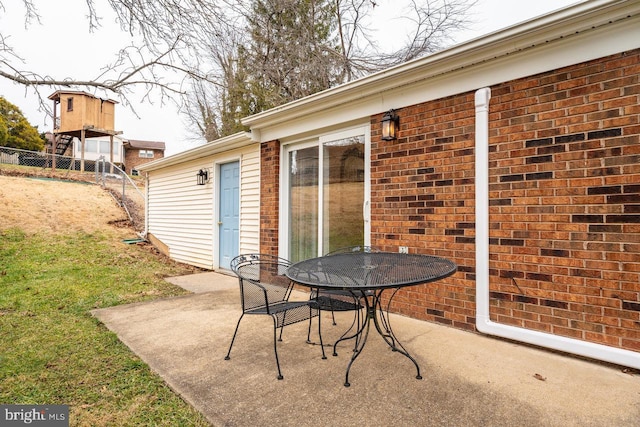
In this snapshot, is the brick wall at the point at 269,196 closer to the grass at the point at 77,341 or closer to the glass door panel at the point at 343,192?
the glass door panel at the point at 343,192

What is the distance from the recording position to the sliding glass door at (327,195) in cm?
420

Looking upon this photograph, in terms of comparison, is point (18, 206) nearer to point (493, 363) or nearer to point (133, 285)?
point (133, 285)

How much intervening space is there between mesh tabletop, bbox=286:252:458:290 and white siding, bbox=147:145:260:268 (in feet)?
10.1

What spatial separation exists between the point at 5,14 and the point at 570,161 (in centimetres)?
618

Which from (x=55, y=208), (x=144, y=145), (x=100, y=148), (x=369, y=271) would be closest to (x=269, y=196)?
(x=369, y=271)

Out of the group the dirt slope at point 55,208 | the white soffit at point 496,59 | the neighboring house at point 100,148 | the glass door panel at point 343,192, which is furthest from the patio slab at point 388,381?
the neighboring house at point 100,148

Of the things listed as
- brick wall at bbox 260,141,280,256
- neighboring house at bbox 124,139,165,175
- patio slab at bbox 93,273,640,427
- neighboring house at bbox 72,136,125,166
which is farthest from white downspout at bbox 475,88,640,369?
neighboring house at bbox 124,139,165,175

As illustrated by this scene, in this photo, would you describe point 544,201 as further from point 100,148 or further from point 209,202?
point 100,148

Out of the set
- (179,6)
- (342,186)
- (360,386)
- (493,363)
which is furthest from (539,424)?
(179,6)

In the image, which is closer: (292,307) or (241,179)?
(292,307)

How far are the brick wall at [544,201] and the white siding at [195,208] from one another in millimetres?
3003

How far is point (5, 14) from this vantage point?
406cm

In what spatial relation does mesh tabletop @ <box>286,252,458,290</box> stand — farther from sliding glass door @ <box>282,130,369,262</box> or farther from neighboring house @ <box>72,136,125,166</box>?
neighboring house @ <box>72,136,125,166</box>

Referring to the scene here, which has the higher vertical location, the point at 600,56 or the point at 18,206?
the point at 600,56
